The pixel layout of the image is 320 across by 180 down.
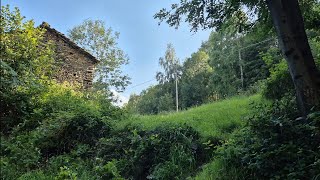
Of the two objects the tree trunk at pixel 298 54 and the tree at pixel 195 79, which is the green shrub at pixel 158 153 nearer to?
the tree trunk at pixel 298 54

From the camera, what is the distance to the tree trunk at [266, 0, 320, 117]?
15.4ft

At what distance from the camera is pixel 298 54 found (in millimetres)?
4805

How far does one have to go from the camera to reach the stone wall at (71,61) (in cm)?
1519

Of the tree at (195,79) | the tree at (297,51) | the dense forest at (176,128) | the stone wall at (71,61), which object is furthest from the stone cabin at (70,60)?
the tree at (195,79)

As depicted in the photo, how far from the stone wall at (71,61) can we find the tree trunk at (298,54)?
38.6ft

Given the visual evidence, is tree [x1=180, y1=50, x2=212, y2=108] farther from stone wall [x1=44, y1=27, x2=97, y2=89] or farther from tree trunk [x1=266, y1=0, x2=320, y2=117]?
tree trunk [x1=266, y1=0, x2=320, y2=117]

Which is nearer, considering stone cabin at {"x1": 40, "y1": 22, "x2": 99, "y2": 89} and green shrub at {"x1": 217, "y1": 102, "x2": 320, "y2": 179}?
green shrub at {"x1": 217, "y1": 102, "x2": 320, "y2": 179}

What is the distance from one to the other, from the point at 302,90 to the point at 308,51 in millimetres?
641

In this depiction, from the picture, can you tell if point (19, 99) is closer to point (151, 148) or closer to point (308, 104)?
point (151, 148)

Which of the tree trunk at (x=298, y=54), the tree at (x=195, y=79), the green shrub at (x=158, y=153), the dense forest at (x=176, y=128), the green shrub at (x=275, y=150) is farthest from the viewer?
the tree at (x=195, y=79)

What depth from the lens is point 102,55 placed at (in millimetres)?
30172

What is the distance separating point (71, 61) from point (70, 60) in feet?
0.23

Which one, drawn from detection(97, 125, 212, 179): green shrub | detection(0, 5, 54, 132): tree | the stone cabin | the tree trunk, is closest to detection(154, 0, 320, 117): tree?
the tree trunk

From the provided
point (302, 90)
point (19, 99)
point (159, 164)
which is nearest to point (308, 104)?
point (302, 90)
